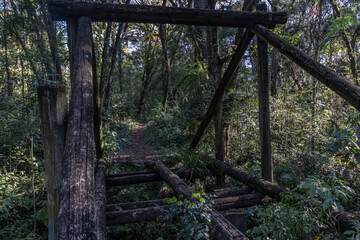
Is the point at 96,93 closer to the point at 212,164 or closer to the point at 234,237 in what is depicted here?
the point at 212,164

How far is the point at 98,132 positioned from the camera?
4.86m

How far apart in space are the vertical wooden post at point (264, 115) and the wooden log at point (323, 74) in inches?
23.6

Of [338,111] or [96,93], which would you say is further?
[338,111]

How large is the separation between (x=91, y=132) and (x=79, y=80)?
2.16 ft

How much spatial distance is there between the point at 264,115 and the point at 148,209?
2398mm

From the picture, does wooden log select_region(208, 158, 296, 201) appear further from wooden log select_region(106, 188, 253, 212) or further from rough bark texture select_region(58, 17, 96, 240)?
rough bark texture select_region(58, 17, 96, 240)

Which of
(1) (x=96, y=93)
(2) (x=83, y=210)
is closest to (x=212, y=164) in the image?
(1) (x=96, y=93)

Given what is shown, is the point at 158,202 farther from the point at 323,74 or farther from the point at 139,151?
the point at 139,151

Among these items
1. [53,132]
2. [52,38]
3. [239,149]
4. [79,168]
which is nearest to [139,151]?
[239,149]

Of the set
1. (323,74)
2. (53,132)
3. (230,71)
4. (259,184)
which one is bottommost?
(259,184)

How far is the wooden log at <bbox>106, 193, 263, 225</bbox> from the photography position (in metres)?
3.10

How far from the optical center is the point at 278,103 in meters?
7.17

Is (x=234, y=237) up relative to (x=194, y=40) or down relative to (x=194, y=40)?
down

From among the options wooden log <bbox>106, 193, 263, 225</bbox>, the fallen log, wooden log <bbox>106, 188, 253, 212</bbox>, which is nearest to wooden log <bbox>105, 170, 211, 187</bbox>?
the fallen log
